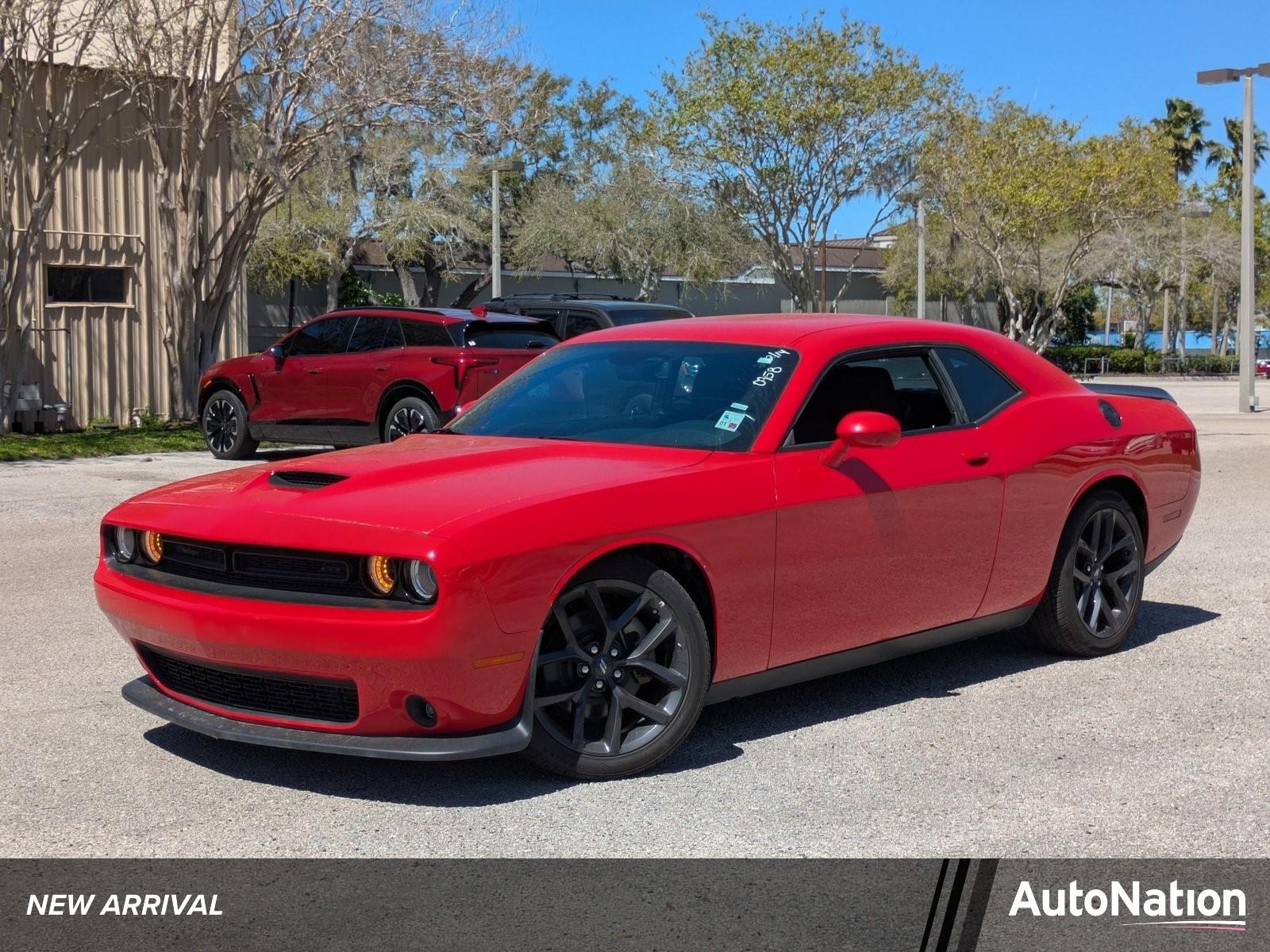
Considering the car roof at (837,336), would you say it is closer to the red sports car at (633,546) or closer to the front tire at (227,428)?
the red sports car at (633,546)

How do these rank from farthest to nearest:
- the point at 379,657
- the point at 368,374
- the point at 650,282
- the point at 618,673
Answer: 1. the point at 650,282
2. the point at 368,374
3. the point at 618,673
4. the point at 379,657

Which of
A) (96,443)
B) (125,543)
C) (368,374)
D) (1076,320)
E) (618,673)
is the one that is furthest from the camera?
(1076,320)

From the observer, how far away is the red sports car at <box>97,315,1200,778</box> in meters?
4.57

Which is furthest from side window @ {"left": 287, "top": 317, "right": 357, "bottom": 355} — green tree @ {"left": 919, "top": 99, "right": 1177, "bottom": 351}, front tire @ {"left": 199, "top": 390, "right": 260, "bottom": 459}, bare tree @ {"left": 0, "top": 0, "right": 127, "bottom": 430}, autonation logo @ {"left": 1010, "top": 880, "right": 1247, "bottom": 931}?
green tree @ {"left": 919, "top": 99, "right": 1177, "bottom": 351}

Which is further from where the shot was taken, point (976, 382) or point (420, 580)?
point (976, 382)

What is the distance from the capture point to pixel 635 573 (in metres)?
4.91

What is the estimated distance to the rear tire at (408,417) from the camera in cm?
1544

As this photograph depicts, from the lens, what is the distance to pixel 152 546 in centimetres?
512

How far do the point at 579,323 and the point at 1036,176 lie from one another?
30.7 meters

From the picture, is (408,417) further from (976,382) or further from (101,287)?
(976,382)

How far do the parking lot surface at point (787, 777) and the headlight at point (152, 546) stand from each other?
2.23 ft

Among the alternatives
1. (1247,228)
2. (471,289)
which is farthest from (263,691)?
(471,289)

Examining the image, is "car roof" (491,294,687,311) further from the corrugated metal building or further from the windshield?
the windshield

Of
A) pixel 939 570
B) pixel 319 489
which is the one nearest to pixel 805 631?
pixel 939 570
